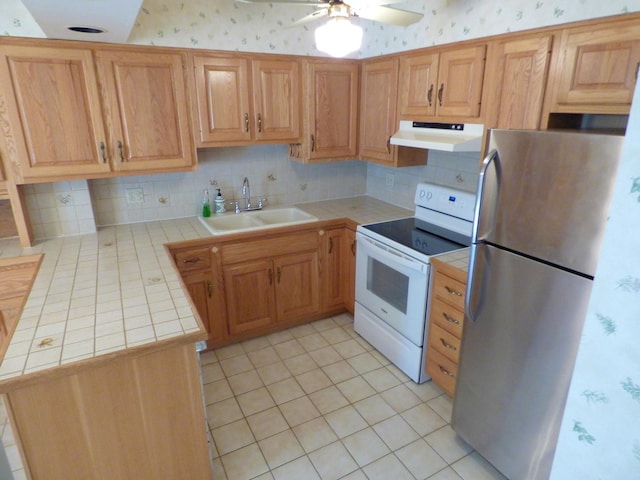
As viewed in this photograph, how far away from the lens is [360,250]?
282 centimetres

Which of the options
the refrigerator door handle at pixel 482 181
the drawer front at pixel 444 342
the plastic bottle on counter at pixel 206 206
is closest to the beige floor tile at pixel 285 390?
the drawer front at pixel 444 342

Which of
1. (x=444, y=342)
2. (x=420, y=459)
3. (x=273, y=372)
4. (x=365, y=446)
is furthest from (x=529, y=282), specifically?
(x=273, y=372)

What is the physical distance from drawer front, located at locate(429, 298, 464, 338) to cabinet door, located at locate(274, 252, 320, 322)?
3.41ft

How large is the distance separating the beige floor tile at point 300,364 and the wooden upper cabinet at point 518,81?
1867 millimetres

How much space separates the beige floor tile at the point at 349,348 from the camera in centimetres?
281

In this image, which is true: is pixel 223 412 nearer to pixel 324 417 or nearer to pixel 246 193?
pixel 324 417

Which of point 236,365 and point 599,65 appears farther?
point 236,365

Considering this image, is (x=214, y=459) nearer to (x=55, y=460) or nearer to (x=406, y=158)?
(x=55, y=460)

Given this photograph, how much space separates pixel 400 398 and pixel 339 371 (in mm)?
443

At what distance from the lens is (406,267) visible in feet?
7.80

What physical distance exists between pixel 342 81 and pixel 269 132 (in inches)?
27.5

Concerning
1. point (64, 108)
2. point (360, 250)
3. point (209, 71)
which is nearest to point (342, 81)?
point (209, 71)

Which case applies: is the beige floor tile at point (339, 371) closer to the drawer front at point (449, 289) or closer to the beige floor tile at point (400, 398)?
the beige floor tile at point (400, 398)

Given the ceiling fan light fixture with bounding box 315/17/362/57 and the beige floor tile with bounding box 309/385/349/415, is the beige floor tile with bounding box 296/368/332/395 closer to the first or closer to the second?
the beige floor tile with bounding box 309/385/349/415
